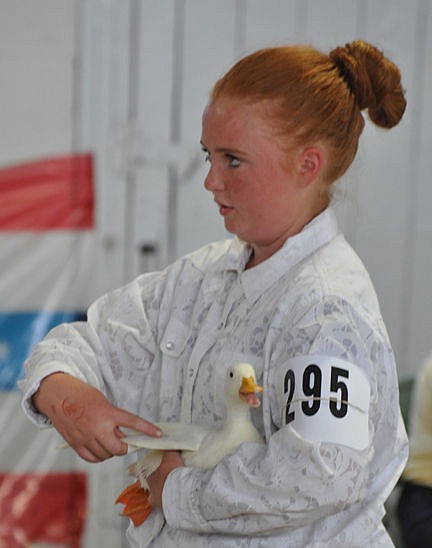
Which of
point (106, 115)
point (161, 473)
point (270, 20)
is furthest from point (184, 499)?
point (270, 20)

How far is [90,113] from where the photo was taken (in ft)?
8.55

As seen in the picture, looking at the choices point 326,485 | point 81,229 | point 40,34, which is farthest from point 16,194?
point 326,485

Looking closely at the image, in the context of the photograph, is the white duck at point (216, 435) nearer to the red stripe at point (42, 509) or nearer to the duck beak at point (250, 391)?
the duck beak at point (250, 391)

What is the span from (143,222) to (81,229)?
170 mm

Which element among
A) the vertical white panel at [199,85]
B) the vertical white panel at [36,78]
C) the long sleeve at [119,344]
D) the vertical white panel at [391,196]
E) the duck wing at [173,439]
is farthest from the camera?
the vertical white panel at [391,196]

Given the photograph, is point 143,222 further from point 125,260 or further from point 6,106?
point 6,106

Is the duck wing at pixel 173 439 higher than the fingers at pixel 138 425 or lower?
lower

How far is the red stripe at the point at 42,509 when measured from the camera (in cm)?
262

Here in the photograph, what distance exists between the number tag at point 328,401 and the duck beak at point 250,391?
0.04m

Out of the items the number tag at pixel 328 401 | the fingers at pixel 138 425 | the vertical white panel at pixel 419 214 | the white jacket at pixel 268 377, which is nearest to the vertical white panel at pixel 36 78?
the vertical white panel at pixel 419 214

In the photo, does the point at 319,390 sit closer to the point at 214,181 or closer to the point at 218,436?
the point at 218,436

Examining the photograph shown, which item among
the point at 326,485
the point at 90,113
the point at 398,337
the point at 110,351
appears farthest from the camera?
the point at 398,337

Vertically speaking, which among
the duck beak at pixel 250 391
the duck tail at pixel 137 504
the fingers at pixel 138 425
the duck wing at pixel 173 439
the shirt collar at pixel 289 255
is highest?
the shirt collar at pixel 289 255

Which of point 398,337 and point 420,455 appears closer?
point 420,455
